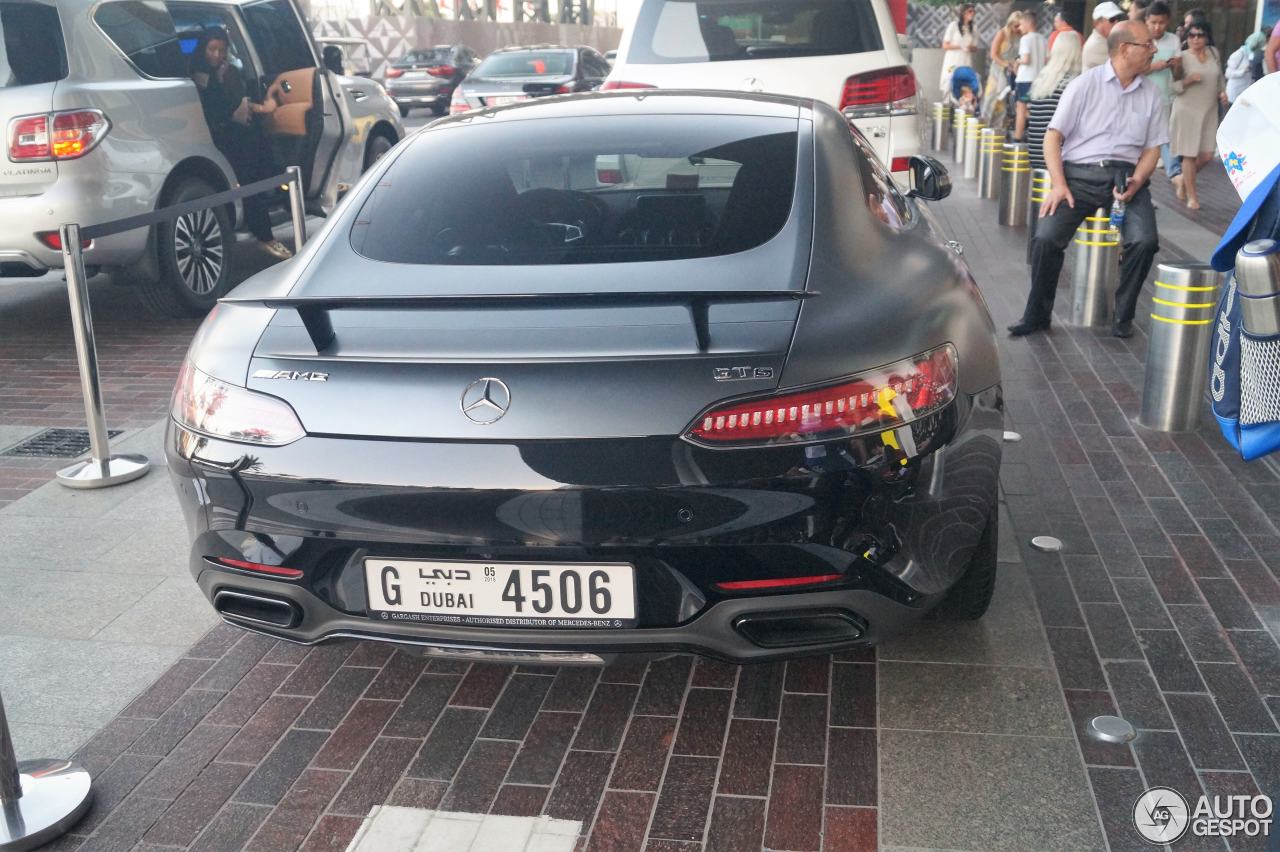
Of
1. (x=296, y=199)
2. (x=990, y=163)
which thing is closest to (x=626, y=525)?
(x=296, y=199)

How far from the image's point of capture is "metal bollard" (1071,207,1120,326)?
7344 mm

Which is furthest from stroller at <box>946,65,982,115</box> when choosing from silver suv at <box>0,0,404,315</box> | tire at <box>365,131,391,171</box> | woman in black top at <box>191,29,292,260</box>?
woman in black top at <box>191,29,292,260</box>

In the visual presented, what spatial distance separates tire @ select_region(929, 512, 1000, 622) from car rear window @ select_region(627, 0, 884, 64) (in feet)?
19.2

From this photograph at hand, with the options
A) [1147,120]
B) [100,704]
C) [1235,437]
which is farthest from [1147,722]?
[1147,120]

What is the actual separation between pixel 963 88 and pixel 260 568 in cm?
1862

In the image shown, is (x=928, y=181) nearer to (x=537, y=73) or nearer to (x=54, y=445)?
Result: (x=54, y=445)

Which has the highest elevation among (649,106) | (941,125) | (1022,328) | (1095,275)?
(649,106)

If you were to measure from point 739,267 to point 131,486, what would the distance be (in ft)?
10.3

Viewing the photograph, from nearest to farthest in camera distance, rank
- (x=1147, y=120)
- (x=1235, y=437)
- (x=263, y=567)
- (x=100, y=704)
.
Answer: (x=1235, y=437), (x=263, y=567), (x=100, y=704), (x=1147, y=120)

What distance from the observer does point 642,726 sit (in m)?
3.13

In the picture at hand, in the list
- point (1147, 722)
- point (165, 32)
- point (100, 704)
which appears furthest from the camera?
point (165, 32)

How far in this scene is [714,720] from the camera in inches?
124

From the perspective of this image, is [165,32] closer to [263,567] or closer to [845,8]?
[845,8]

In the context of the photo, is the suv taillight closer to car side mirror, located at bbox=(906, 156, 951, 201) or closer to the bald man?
car side mirror, located at bbox=(906, 156, 951, 201)
